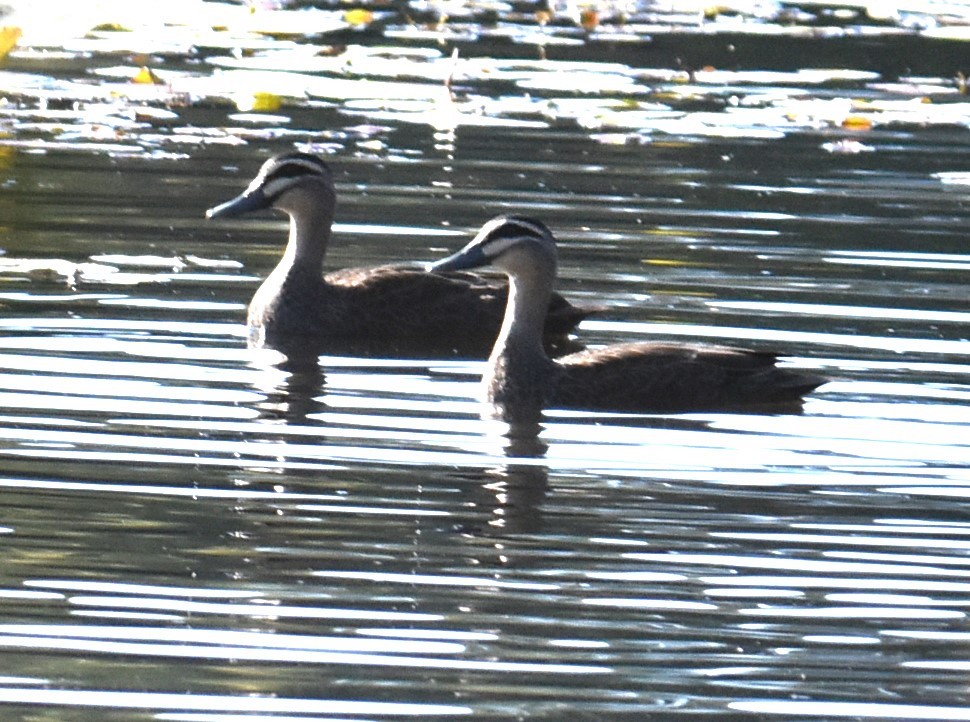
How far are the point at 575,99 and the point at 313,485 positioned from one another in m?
12.0

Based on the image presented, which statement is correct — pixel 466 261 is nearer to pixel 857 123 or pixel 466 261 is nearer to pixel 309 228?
pixel 309 228

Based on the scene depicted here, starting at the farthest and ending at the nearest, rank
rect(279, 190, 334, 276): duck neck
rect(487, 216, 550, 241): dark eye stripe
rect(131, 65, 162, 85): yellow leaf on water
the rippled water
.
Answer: rect(131, 65, 162, 85): yellow leaf on water
rect(279, 190, 334, 276): duck neck
rect(487, 216, 550, 241): dark eye stripe
the rippled water

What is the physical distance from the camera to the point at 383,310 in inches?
524

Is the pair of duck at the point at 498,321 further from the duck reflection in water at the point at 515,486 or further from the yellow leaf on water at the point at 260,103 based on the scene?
the yellow leaf on water at the point at 260,103

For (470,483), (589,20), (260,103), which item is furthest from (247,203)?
(589,20)

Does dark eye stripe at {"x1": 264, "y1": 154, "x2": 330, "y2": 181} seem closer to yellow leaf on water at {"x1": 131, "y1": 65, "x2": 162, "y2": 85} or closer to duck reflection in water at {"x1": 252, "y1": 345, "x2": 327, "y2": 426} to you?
duck reflection in water at {"x1": 252, "y1": 345, "x2": 327, "y2": 426}

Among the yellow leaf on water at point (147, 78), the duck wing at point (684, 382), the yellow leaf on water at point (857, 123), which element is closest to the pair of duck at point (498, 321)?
the duck wing at point (684, 382)

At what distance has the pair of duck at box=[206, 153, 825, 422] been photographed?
446 inches

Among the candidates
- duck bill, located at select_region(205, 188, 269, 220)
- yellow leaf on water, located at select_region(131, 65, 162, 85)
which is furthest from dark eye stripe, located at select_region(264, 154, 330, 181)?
yellow leaf on water, located at select_region(131, 65, 162, 85)

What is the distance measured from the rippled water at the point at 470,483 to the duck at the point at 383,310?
0.28m

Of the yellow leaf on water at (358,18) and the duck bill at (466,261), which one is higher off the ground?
the yellow leaf on water at (358,18)

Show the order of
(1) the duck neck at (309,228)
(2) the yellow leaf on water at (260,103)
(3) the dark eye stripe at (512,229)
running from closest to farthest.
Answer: (3) the dark eye stripe at (512,229) → (1) the duck neck at (309,228) → (2) the yellow leaf on water at (260,103)

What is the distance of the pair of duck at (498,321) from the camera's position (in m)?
11.3

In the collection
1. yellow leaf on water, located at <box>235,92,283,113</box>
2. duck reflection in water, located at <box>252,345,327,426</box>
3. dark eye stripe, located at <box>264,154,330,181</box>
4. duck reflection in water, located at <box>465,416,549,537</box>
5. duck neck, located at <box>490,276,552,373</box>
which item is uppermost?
dark eye stripe, located at <box>264,154,330,181</box>
